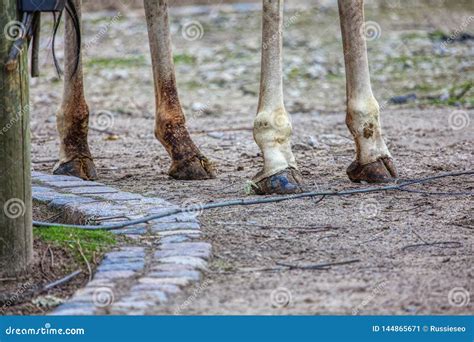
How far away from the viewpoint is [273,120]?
5586 mm

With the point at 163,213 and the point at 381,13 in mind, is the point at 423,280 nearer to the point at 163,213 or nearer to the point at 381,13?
the point at 163,213

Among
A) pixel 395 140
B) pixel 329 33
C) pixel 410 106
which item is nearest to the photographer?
pixel 395 140

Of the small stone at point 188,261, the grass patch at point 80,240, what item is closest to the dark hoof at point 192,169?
the grass patch at point 80,240

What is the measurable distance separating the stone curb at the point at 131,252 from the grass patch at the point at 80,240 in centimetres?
9

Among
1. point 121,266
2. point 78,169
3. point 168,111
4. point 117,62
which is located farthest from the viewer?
point 117,62

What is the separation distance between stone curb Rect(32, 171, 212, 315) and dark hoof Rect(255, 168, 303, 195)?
0.56 meters

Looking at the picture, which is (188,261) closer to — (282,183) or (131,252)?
(131,252)

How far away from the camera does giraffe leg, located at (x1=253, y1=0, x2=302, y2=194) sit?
18.2 feet

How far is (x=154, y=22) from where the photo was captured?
6285mm

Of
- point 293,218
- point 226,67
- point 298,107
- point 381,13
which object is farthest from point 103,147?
point 381,13

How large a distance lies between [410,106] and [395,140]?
224 cm

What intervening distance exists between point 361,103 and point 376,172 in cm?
40

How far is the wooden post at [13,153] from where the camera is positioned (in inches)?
161

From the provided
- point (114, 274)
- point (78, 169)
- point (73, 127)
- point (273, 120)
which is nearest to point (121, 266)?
point (114, 274)
